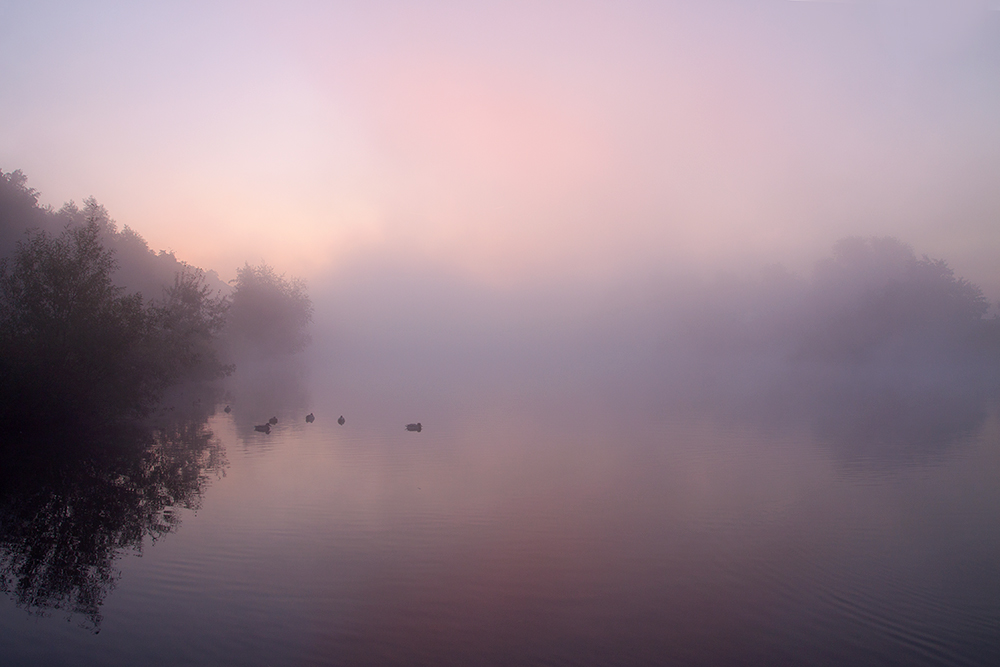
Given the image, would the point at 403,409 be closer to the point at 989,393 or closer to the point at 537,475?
the point at 537,475

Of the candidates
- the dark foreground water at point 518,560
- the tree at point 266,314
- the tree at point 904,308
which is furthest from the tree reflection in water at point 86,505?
the tree at point 904,308

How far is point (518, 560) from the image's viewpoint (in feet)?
39.6

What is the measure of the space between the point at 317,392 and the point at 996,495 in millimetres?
44236

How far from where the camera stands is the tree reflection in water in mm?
10463

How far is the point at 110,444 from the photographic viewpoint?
80.9 ft

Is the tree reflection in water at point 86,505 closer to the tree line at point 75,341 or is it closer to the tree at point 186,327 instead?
the tree line at point 75,341

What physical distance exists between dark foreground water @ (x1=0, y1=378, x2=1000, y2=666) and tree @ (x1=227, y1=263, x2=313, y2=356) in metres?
53.7

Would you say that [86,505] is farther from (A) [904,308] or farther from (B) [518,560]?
(A) [904,308]

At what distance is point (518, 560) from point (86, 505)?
12.0 meters

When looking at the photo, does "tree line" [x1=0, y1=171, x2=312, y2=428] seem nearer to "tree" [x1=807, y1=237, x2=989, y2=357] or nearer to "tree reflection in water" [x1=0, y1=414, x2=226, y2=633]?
"tree reflection in water" [x1=0, y1=414, x2=226, y2=633]

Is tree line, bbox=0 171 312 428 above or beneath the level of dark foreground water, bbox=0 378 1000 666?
above

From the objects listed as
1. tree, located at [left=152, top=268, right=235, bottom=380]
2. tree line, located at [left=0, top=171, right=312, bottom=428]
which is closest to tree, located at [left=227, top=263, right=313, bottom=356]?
tree, located at [left=152, top=268, right=235, bottom=380]

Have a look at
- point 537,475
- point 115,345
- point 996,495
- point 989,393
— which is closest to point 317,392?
point 115,345

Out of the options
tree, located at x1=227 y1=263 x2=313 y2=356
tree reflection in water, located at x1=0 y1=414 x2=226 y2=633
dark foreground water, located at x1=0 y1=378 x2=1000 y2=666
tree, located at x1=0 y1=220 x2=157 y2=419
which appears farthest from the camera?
tree, located at x1=227 y1=263 x2=313 y2=356
